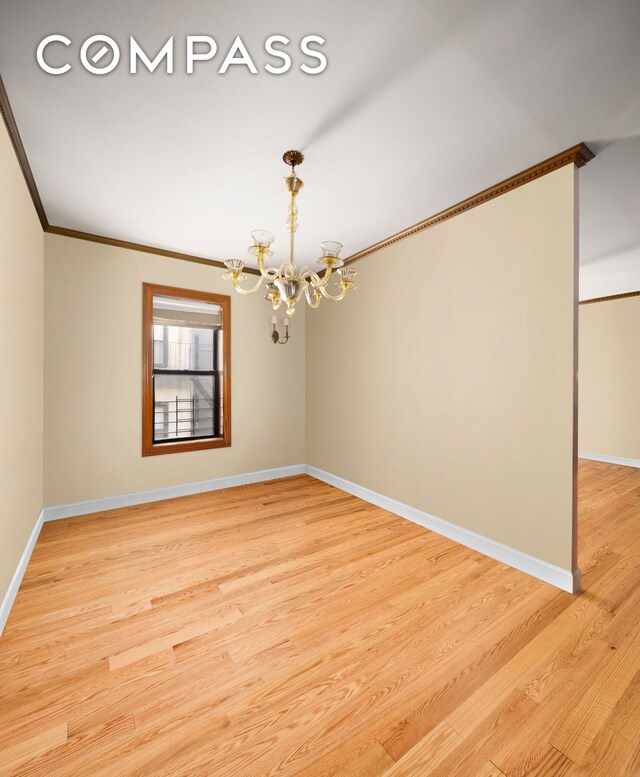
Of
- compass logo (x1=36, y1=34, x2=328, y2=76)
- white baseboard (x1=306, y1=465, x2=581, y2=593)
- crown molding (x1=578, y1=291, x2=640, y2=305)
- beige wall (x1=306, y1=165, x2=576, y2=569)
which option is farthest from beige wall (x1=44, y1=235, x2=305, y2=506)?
crown molding (x1=578, y1=291, x2=640, y2=305)

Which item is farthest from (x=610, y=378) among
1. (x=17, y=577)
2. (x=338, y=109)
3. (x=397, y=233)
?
(x=17, y=577)

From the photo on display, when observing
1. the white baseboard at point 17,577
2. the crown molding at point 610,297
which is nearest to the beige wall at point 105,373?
the white baseboard at point 17,577

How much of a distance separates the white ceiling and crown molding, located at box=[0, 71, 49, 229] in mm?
39

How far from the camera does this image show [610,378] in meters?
5.79

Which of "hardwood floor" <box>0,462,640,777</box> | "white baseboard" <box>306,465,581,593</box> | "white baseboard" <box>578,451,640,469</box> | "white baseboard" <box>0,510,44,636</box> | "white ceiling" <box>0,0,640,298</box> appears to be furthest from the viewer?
"white baseboard" <box>578,451,640,469</box>

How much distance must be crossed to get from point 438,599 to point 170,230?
12.3 ft

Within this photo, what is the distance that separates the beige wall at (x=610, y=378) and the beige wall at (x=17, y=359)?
754cm

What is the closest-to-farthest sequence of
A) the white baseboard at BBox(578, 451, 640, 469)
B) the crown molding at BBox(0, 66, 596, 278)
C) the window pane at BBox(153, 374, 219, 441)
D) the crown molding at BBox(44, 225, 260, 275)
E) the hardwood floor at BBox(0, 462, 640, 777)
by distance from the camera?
the hardwood floor at BBox(0, 462, 640, 777)
the crown molding at BBox(0, 66, 596, 278)
the crown molding at BBox(44, 225, 260, 275)
the window pane at BBox(153, 374, 219, 441)
the white baseboard at BBox(578, 451, 640, 469)

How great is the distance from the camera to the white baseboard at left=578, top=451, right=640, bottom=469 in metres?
5.43

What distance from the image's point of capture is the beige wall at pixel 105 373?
3307 mm

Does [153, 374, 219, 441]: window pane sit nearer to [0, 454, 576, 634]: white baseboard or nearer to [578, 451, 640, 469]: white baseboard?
[0, 454, 576, 634]: white baseboard

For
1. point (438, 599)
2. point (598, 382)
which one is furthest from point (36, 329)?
point (598, 382)

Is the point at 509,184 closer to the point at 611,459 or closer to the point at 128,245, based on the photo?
the point at 128,245

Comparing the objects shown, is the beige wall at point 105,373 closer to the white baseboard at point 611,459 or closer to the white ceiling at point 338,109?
the white ceiling at point 338,109
